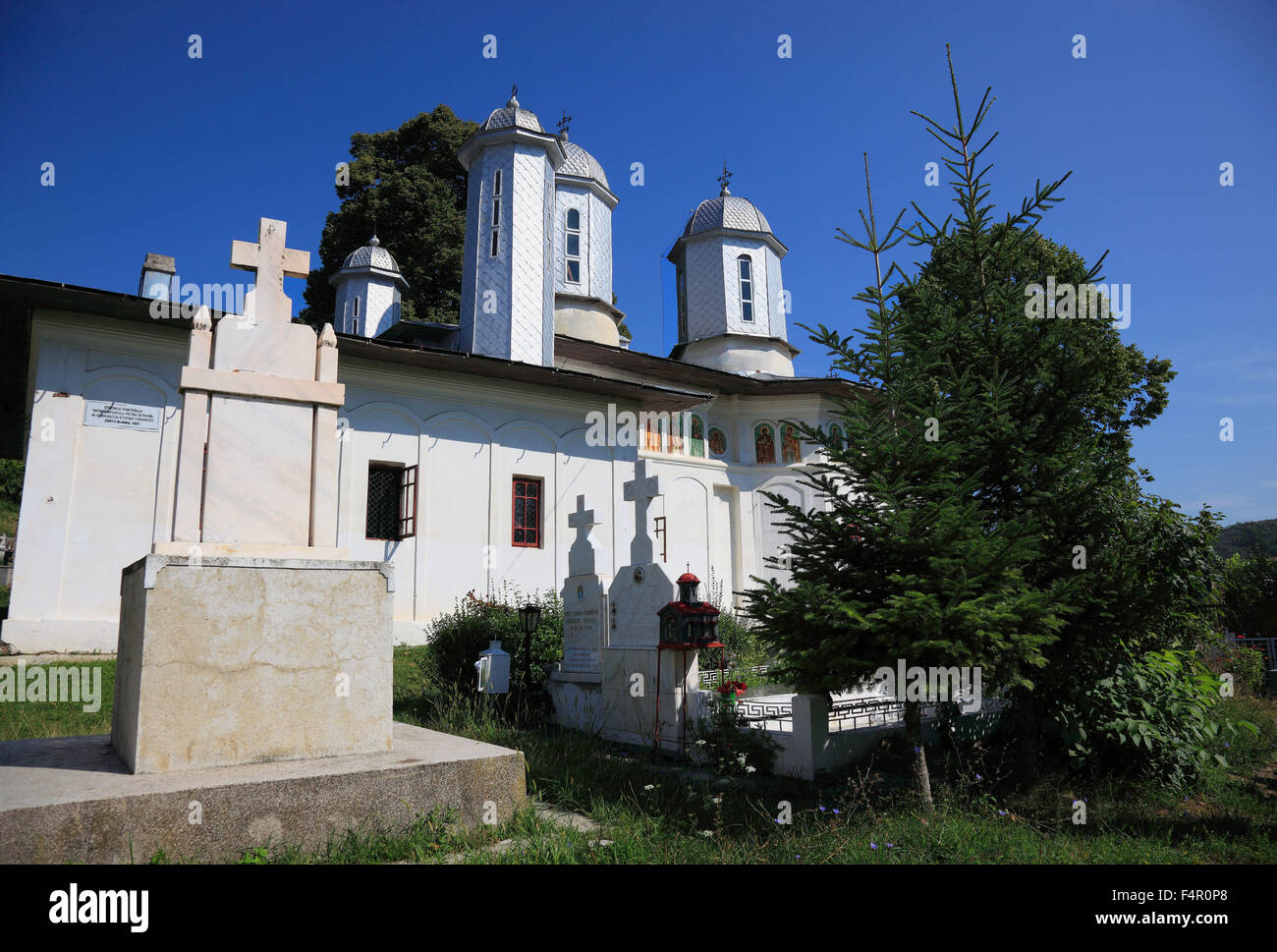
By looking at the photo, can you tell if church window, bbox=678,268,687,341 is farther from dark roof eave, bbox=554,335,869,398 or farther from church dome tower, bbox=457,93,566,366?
church dome tower, bbox=457,93,566,366

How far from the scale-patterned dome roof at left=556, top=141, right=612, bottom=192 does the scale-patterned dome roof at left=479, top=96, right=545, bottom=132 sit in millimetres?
3226

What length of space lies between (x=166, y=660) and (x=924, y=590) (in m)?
4.47

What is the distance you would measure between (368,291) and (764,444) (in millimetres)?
14110

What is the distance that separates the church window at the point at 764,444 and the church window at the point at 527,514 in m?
8.20

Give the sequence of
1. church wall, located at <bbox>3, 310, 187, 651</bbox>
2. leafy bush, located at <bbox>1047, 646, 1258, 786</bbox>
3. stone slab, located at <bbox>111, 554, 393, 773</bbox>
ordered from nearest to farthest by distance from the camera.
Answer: stone slab, located at <bbox>111, 554, 393, 773</bbox>
leafy bush, located at <bbox>1047, 646, 1258, 786</bbox>
church wall, located at <bbox>3, 310, 187, 651</bbox>

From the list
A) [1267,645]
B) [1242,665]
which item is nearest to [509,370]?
[1242,665]

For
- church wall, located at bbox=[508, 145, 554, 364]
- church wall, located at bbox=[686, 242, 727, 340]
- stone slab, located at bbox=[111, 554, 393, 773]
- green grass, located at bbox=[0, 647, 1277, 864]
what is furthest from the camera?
church wall, located at bbox=[686, 242, 727, 340]

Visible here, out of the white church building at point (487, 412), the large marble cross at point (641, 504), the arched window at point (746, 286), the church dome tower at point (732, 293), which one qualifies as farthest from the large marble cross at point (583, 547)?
the arched window at point (746, 286)

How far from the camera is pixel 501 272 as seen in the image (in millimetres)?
19203

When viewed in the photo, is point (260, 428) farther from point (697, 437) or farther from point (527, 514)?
point (697, 437)

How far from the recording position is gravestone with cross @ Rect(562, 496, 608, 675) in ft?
30.6

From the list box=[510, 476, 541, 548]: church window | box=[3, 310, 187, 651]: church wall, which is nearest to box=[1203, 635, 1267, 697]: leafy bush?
box=[510, 476, 541, 548]: church window
